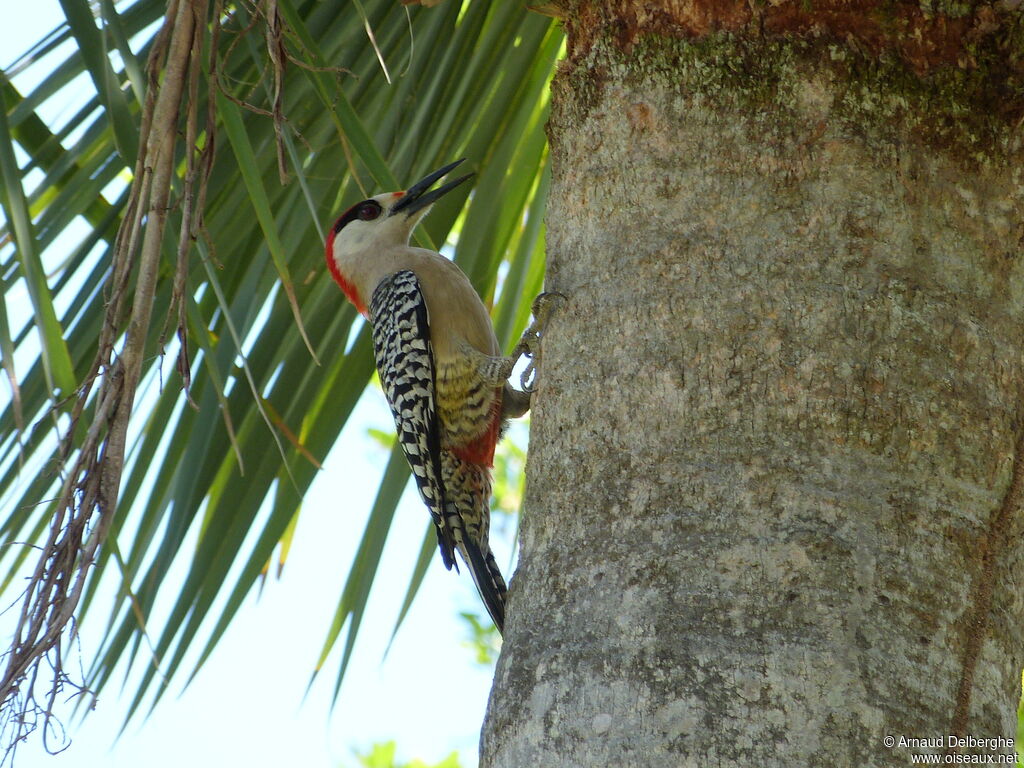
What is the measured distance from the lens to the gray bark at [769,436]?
1.89m

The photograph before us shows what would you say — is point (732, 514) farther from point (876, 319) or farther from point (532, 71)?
point (532, 71)

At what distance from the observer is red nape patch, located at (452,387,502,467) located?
4375 millimetres

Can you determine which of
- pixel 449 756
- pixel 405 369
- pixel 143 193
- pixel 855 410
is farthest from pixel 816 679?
pixel 449 756

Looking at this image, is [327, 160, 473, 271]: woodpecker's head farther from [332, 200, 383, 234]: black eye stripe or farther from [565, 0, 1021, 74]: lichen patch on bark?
[565, 0, 1021, 74]: lichen patch on bark

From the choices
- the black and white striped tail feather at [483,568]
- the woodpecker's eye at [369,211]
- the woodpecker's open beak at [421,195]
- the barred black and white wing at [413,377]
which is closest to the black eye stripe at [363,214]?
the woodpecker's eye at [369,211]

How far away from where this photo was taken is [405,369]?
4379mm

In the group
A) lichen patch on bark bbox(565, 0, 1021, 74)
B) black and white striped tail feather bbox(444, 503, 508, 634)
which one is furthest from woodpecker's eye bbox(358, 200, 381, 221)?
lichen patch on bark bbox(565, 0, 1021, 74)

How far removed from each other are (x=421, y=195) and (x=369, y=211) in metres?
0.44

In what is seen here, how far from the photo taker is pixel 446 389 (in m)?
4.37

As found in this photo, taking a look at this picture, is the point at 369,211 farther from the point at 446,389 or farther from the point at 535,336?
the point at 535,336

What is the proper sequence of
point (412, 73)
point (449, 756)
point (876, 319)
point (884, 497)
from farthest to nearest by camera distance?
1. point (449, 756)
2. point (412, 73)
3. point (876, 319)
4. point (884, 497)

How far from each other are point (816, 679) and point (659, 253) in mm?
909

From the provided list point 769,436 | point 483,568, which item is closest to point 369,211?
point 483,568

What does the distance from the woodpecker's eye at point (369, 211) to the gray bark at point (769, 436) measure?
2.42 meters
